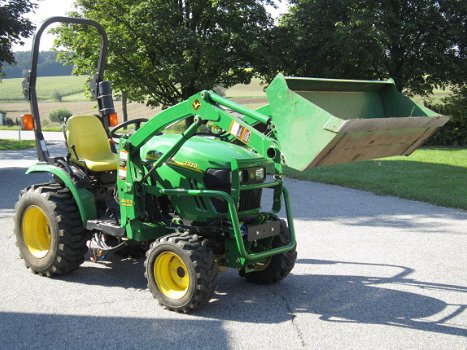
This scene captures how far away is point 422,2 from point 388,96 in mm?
18788

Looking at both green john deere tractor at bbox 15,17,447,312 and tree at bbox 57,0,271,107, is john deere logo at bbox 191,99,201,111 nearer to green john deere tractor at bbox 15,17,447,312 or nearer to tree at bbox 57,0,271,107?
green john deere tractor at bbox 15,17,447,312

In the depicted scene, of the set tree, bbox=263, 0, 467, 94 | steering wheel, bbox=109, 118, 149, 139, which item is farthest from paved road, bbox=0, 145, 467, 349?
tree, bbox=263, 0, 467, 94

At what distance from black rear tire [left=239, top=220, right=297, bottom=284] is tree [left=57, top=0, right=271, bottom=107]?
53.7 ft

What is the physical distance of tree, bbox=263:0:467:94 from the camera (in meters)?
21.4

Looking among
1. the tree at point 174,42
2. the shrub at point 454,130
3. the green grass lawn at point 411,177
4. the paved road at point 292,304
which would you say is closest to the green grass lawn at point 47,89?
the tree at point 174,42

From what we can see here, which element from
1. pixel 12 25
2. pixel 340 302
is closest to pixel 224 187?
pixel 340 302

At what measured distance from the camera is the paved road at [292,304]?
4027 millimetres

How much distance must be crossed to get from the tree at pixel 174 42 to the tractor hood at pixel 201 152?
1620 cm

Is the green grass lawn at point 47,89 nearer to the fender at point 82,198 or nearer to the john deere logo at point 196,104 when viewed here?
the fender at point 82,198

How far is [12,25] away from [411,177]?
35.9 ft

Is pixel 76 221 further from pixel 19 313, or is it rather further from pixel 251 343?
pixel 251 343

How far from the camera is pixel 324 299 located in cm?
486

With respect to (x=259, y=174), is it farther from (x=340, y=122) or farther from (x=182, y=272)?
(x=340, y=122)

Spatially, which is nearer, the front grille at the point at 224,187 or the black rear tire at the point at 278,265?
the front grille at the point at 224,187
